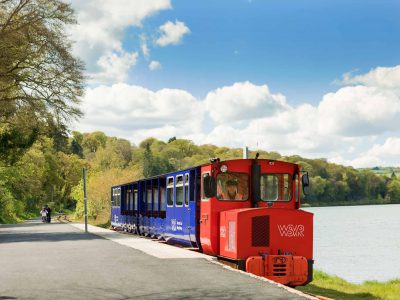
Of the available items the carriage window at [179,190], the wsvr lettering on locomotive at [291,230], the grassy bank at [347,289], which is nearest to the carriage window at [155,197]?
the carriage window at [179,190]

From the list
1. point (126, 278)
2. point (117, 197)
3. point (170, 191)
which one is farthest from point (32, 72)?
point (126, 278)

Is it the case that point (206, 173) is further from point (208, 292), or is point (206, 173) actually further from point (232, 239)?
point (208, 292)

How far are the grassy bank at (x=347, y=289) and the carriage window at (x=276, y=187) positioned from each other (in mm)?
3988

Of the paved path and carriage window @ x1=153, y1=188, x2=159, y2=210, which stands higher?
carriage window @ x1=153, y1=188, x2=159, y2=210

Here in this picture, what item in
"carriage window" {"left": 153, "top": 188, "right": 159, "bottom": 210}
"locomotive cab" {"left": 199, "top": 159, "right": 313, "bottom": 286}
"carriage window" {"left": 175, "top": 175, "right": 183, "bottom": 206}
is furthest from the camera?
"carriage window" {"left": 153, "top": 188, "right": 159, "bottom": 210}

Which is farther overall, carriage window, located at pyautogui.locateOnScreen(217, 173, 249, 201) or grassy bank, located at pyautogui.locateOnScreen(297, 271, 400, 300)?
grassy bank, located at pyautogui.locateOnScreen(297, 271, 400, 300)

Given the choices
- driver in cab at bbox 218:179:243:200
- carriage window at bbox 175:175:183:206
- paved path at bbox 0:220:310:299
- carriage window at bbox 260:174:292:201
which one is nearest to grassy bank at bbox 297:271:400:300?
carriage window at bbox 260:174:292:201

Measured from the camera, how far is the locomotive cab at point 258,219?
15.1 m

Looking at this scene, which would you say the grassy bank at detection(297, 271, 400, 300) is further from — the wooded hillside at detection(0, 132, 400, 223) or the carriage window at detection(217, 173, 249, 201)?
the wooded hillside at detection(0, 132, 400, 223)

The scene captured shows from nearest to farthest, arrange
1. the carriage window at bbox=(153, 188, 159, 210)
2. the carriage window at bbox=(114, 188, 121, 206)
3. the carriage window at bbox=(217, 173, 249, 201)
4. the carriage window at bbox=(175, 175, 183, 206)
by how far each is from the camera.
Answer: the carriage window at bbox=(217, 173, 249, 201) < the carriage window at bbox=(175, 175, 183, 206) < the carriage window at bbox=(153, 188, 159, 210) < the carriage window at bbox=(114, 188, 121, 206)

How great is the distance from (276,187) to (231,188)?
4.10 feet

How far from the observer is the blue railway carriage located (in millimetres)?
18656

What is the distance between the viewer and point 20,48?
34031 mm

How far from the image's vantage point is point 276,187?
17.0 metres
